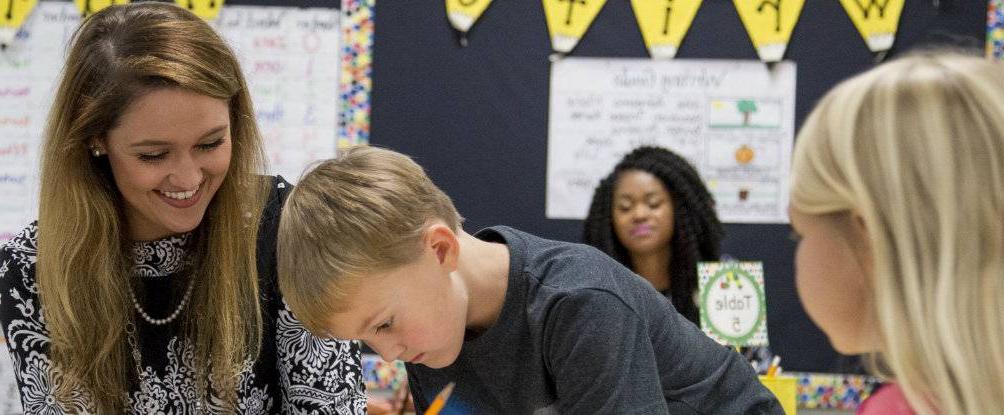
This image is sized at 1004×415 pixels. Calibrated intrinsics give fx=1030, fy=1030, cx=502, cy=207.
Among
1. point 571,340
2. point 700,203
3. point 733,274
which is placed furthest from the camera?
point 700,203

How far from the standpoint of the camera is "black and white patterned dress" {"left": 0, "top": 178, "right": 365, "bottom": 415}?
1.49 metres

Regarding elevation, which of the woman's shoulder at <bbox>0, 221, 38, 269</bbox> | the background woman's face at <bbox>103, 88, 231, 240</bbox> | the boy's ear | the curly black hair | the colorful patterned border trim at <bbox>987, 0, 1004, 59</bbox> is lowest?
the curly black hair

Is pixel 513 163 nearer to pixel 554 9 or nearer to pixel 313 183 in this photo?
pixel 554 9

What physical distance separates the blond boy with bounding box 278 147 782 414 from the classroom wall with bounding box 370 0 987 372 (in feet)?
6.13

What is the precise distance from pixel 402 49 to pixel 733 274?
1464mm

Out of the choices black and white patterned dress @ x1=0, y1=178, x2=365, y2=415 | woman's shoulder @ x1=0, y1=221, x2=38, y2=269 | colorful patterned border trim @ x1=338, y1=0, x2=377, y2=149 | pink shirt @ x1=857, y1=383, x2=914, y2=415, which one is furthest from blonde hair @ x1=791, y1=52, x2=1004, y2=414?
colorful patterned border trim @ x1=338, y1=0, x2=377, y2=149

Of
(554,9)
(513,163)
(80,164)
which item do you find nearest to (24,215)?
(513,163)

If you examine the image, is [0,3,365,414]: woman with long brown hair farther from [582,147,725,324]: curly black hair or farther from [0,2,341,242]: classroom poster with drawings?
[0,2,341,242]: classroom poster with drawings

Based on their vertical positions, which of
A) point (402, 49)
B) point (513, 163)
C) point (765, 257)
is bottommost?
point (765, 257)

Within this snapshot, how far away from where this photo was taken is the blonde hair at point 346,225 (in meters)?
1.22

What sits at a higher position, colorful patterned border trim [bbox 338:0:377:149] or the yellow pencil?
colorful patterned border trim [bbox 338:0:377:149]

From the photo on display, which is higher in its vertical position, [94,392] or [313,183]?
[313,183]

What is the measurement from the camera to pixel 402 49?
328cm

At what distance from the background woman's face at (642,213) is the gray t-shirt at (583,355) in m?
1.47
